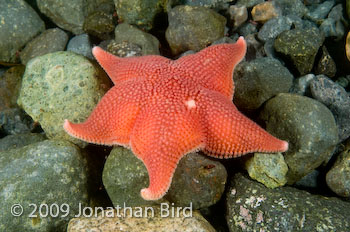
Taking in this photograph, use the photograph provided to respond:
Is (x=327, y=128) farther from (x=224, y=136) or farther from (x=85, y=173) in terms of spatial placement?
(x=85, y=173)

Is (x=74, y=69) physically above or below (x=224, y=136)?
above

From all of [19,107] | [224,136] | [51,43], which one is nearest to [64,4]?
[51,43]

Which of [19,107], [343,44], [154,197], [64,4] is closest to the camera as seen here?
[154,197]

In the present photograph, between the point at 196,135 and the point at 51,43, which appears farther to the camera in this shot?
the point at 51,43

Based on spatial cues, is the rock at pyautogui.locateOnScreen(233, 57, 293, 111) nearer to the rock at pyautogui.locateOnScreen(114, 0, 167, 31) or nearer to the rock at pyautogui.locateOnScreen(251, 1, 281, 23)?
the rock at pyautogui.locateOnScreen(251, 1, 281, 23)

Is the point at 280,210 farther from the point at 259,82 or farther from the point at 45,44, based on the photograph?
the point at 45,44

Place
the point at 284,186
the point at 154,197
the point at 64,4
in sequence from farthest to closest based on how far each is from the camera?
the point at 64,4 < the point at 284,186 < the point at 154,197

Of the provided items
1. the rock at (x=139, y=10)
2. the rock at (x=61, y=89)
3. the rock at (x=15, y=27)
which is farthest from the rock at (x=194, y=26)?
the rock at (x=15, y=27)

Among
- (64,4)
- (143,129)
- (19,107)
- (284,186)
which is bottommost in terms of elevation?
(284,186)

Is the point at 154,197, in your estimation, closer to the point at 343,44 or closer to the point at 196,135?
the point at 196,135
